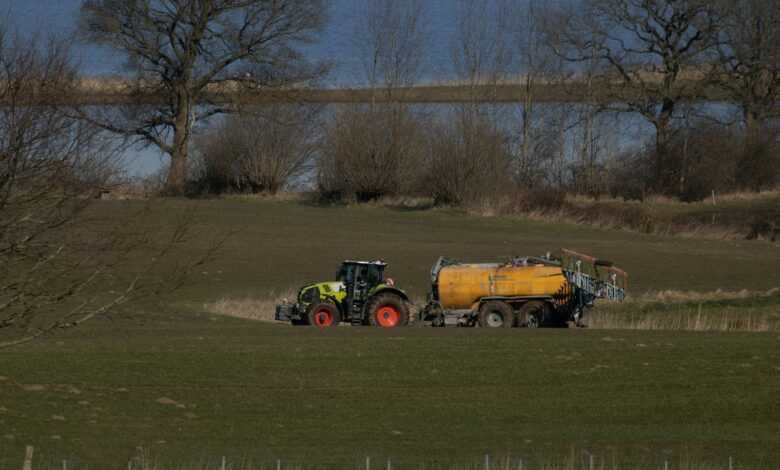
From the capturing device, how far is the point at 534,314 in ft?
123

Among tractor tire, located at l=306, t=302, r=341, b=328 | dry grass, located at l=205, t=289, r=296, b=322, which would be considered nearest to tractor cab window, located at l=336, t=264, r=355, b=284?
tractor tire, located at l=306, t=302, r=341, b=328

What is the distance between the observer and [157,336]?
2973 cm

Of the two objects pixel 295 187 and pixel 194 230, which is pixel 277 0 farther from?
pixel 194 230

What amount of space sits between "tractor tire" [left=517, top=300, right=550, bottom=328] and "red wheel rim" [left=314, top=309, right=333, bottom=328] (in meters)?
5.38

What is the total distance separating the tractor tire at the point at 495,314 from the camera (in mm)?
37250

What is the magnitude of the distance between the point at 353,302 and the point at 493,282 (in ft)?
13.2

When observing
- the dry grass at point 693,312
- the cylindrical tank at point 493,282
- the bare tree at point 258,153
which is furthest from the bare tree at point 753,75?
the cylindrical tank at point 493,282

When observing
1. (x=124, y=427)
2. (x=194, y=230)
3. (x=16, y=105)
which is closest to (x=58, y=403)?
(x=124, y=427)

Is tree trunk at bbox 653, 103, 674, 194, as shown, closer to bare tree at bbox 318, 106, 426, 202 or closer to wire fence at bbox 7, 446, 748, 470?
bare tree at bbox 318, 106, 426, 202

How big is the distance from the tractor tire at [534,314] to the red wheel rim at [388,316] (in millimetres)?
3594

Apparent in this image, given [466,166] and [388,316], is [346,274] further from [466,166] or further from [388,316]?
[466,166]

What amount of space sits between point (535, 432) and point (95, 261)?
745 centimetres

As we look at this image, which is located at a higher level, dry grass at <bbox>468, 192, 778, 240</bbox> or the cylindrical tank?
dry grass at <bbox>468, 192, 778, 240</bbox>

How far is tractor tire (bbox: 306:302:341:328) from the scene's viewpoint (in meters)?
36.9
